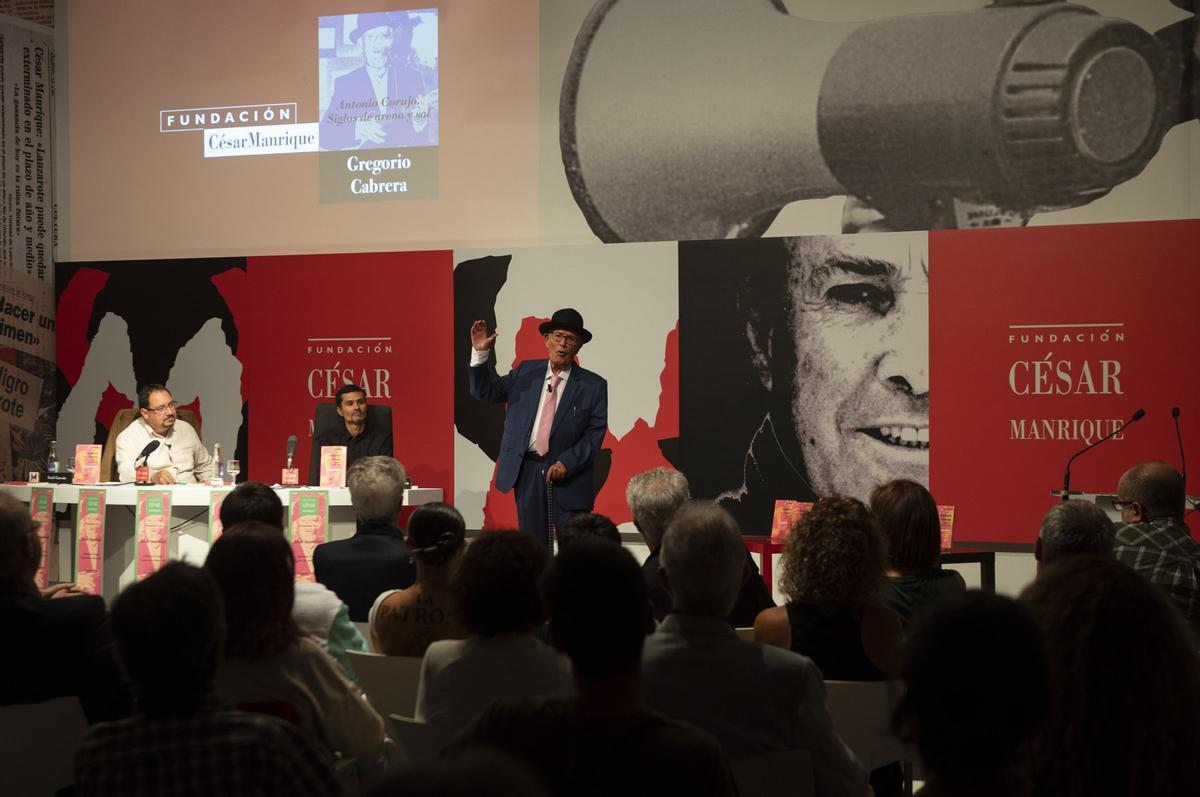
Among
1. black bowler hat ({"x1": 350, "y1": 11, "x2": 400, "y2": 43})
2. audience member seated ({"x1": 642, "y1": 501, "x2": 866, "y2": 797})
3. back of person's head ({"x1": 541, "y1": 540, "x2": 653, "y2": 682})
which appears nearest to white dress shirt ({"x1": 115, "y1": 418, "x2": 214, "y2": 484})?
black bowler hat ({"x1": 350, "y1": 11, "x2": 400, "y2": 43})

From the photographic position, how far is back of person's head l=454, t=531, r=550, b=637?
2240 millimetres

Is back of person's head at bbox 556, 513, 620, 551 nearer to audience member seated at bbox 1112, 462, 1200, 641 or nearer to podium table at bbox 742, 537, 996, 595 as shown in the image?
audience member seated at bbox 1112, 462, 1200, 641

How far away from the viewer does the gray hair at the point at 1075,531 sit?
2990 mm

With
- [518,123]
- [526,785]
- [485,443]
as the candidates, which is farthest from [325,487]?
[526,785]

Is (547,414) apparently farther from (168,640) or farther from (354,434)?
(168,640)

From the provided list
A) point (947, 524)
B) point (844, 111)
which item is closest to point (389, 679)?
point (947, 524)

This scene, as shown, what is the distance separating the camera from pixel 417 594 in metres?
2.95

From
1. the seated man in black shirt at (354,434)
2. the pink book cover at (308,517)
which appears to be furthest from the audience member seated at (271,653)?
the seated man in black shirt at (354,434)

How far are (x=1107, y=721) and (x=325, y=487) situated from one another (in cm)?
594

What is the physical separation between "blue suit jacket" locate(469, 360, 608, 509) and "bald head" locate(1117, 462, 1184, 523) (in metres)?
2.91

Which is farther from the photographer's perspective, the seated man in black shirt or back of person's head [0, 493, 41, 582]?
the seated man in black shirt

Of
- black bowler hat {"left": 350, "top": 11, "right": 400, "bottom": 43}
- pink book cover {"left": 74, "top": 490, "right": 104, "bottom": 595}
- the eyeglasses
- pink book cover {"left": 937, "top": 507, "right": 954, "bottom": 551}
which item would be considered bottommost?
pink book cover {"left": 74, "top": 490, "right": 104, "bottom": 595}

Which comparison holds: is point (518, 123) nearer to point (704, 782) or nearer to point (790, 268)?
point (790, 268)

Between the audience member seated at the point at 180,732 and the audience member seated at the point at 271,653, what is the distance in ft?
1.80
